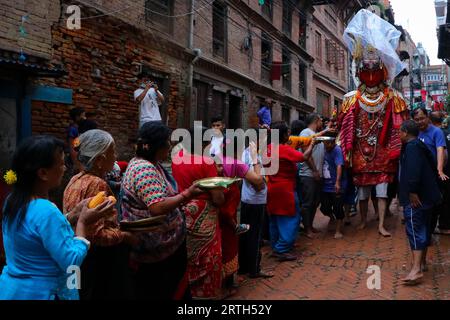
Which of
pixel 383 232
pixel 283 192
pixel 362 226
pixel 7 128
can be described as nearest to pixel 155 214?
pixel 283 192

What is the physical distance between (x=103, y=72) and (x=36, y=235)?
25.1 feet

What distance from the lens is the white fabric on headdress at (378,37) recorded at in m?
6.67

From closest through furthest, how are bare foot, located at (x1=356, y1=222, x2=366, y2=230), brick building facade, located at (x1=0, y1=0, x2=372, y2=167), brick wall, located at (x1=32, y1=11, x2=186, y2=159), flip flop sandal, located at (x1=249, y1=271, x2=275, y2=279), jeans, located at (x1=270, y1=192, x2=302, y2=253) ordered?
flip flop sandal, located at (x1=249, y1=271, x2=275, y2=279), jeans, located at (x1=270, y1=192, x2=302, y2=253), bare foot, located at (x1=356, y1=222, x2=366, y2=230), brick building facade, located at (x1=0, y1=0, x2=372, y2=167), brick wall, located at (x1=32, y1=11, x2=186, y2=159)

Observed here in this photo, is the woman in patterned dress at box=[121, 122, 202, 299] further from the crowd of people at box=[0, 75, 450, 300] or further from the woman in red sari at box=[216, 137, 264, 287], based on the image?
the woman in red sari at box=[216, 137, 264, 287]

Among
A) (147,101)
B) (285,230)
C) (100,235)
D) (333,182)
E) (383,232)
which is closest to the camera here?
(100,235)

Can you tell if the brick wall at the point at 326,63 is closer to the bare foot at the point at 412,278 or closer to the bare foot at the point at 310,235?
the bare foot at the point at 310,235

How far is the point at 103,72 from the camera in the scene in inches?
354

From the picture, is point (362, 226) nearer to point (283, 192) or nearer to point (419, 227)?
point (283, 192)

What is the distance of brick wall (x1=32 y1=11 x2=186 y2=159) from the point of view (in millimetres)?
7867

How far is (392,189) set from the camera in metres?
6.89

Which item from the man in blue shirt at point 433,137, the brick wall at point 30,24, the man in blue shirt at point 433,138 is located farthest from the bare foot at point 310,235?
the brick wall at point 30,24

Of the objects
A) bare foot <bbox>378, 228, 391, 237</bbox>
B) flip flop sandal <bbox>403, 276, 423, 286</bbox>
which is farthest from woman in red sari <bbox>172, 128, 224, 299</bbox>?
bare foot <bbox>378, 228, 391, 237</bbox>

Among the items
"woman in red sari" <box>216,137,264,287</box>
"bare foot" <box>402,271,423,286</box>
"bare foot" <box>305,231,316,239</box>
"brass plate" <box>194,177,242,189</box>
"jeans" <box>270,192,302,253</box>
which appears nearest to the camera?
"brass plate" <box>194,177,242,189</box>

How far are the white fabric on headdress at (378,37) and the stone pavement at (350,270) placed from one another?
2693mm
